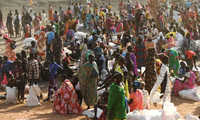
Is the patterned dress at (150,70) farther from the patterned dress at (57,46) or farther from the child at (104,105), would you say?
the patterned dress at (57,46)

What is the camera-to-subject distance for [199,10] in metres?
22.8

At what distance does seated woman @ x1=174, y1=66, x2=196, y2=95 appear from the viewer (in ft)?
28.3

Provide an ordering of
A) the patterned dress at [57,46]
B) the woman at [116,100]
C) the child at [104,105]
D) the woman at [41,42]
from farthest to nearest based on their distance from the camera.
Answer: the woman at [41,42] → the patterned dress at [57,46] → the child at [104,105] → the woman at [116,100]

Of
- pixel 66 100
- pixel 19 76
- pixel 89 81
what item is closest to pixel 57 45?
pixel 19 76

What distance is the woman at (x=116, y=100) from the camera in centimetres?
512

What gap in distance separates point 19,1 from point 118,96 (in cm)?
2605

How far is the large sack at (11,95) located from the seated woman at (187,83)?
4287mm

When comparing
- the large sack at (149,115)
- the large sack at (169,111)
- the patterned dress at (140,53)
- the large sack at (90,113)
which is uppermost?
the patterned dress at (140,53)

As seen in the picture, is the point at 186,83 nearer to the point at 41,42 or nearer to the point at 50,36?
the point at 50,36

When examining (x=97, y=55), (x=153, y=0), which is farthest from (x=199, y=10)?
(x=97, y=55)

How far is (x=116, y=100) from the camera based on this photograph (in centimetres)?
519

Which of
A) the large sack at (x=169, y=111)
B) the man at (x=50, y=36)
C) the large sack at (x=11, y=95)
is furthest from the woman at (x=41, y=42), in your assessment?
the large sack at (x=169, y=111)

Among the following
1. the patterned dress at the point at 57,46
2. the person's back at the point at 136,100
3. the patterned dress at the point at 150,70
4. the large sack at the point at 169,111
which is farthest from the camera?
the patterned dress at the point at 57,46

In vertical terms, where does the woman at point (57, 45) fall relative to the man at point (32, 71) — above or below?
above
